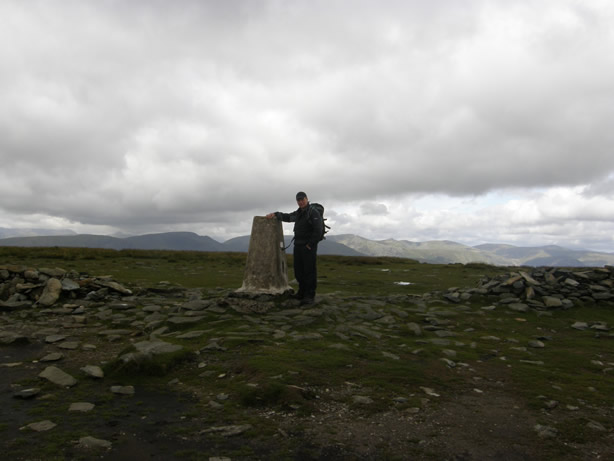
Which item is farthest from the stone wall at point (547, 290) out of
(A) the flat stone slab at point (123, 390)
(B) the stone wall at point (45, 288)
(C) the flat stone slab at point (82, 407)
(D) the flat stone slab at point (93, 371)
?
(B) the stone wall at point (45, 288)

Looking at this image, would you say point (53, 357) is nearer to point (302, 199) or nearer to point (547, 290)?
point (302, 199)

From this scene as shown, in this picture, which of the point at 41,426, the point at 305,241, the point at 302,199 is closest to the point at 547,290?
the point at 305,241

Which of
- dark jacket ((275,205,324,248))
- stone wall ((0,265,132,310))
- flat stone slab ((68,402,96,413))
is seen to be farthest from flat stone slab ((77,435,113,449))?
stone wall ((0,265,132,310))

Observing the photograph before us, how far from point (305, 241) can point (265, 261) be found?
1464 mm

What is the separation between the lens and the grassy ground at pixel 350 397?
397 centimetres

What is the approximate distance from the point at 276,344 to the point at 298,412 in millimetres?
2946

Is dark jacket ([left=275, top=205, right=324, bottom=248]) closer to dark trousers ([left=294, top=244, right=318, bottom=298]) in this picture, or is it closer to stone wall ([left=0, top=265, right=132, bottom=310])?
dark trousers ([left=294, top=244, right=318, bottom=298])

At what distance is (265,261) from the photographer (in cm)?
1155

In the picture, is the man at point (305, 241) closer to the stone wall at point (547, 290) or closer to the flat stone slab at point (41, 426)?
the stone wall at point (547, 290)

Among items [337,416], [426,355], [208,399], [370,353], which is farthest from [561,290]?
[208,399]

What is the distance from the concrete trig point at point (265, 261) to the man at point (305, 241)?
442mm

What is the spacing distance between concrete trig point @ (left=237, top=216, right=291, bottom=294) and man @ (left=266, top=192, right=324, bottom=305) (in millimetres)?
442

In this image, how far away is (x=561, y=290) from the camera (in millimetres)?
13648

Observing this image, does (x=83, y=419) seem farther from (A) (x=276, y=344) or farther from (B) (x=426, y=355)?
(B) (x=426, y=355)
